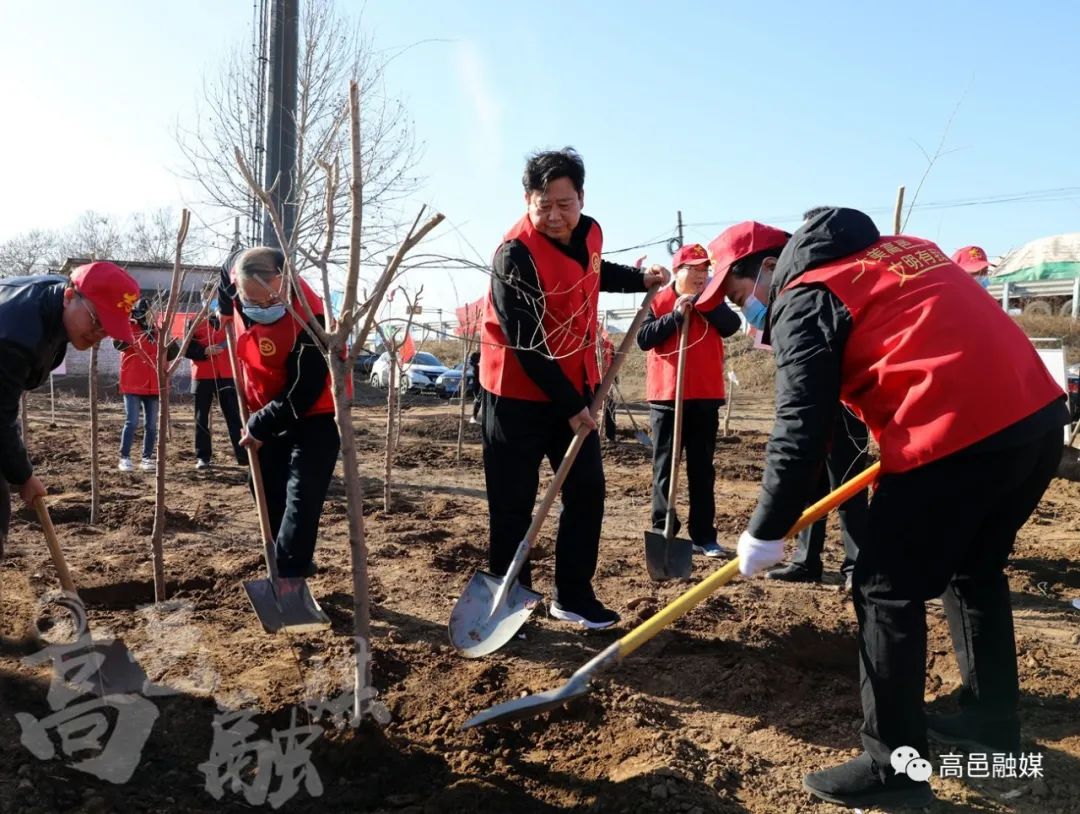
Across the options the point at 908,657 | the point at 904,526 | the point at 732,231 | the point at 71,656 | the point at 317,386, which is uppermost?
the point at 732,231

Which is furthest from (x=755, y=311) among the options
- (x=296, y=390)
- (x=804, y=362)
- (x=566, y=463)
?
(x=296, y=390)


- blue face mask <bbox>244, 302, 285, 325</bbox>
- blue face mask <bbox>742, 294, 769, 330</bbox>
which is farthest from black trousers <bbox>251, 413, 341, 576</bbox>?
blue face mask <bbox>742, 294, 769, 330</bbox>

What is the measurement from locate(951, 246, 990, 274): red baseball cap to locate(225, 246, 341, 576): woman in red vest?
4061 millimetres

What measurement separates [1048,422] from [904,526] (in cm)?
48

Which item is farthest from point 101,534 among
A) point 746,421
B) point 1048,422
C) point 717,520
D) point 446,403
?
point 446,403

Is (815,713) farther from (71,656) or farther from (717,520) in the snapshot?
(717,520)

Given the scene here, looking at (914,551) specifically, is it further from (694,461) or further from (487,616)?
(694,461)

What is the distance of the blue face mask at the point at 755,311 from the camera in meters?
2.76

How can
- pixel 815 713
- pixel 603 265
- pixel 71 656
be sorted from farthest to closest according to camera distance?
pixel 603 265, pixel 71 656, pixel 815 713

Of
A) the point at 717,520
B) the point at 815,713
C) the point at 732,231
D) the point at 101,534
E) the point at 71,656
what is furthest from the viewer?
the point at 717,520

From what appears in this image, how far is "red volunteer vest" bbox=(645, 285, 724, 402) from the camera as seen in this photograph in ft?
16.3

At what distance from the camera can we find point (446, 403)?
66.8ft

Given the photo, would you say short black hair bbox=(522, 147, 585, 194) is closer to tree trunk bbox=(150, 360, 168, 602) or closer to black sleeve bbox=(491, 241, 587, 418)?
black sleeve bbox=(491, 241, 587, 418)

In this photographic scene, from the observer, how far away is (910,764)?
91.0 inches
